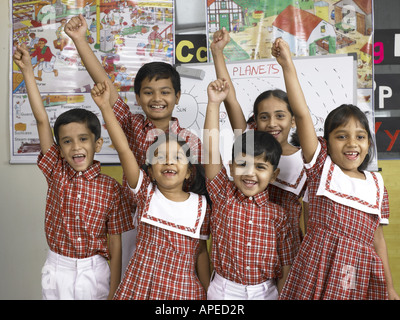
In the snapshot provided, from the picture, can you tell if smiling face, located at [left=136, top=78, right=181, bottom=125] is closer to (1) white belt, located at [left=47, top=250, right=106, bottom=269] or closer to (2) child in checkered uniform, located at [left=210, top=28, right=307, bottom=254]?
(2) child in checkered uniform, located at [left=210, top=28, right=307, bottom=254]

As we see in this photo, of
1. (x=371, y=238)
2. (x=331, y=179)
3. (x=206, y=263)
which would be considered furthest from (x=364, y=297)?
(x=206, y=263)

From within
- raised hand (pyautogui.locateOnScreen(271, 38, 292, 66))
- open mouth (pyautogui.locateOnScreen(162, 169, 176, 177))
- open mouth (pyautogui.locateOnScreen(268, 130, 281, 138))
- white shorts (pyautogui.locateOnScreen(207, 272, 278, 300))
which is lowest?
white shorts (pyautogui.locateOnScreen(207, 272, 278, 300))

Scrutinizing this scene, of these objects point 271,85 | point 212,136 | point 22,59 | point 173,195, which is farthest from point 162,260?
point 271,85

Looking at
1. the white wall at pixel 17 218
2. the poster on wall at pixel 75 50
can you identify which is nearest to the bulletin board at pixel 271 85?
the poster on wall at pixel 75 50

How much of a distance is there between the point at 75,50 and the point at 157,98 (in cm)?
108

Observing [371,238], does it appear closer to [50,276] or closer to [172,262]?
[172,262]

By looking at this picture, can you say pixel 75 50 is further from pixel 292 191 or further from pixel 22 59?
pixel 292 191

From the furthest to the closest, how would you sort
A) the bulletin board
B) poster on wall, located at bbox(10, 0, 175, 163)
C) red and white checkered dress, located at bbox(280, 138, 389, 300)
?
poster on wall, located at bbox(10, 0, 175, 163), the bulletin board, red and white checkered dress, located at bbox(280, 138, 389, 300)

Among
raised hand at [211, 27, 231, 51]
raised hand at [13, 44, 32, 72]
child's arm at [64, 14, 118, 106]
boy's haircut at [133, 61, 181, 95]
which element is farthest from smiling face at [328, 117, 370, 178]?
raised hand at [13, 44, 32, 72]

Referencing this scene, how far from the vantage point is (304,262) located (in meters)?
1.48

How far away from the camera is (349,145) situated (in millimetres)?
1504

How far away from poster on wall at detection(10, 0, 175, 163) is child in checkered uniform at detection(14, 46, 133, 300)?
896 mm

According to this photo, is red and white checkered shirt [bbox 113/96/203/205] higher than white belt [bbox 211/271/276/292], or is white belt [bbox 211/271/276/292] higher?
red and white checkered shirt [bbox 113/96/203/205]

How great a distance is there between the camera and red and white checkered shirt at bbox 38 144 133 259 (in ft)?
5.27
